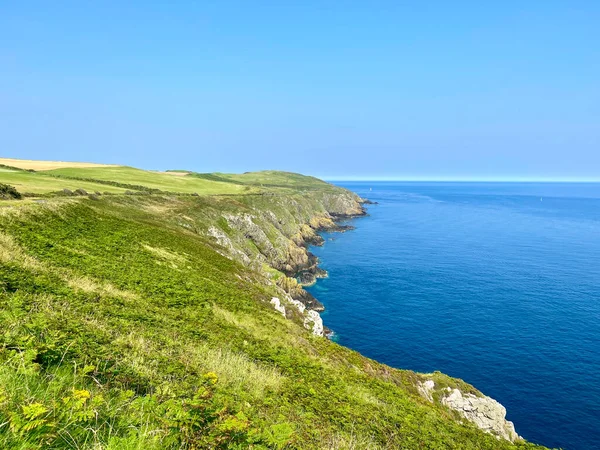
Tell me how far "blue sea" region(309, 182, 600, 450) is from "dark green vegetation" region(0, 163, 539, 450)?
15061 mm

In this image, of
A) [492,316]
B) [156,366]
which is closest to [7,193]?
[156,366]

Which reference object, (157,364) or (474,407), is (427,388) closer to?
(474,407)

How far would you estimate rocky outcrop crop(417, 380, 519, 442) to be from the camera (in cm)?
2508

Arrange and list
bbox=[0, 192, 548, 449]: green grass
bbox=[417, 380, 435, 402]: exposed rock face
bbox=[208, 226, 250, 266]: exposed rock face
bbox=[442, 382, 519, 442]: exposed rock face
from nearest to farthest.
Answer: bbox=[0, 192, 548, 449]: green grass < bbox=[417, 380, 435, 402]: exposed rock face < bbox=[442, 382, 519, 442]: exposed rock face < bbox=[208, 226, 250, 266]: exposed rock face

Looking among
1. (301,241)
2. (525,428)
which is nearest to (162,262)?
(525,428)

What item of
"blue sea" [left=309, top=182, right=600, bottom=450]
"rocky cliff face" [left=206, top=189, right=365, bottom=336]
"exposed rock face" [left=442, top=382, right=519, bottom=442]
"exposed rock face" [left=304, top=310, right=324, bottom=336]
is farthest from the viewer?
"rocky cliff face" [left=206, top=189, right=365, bottom=336]

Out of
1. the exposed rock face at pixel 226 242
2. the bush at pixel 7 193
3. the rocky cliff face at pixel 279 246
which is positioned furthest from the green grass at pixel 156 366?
the exposed rock face at pixel 226 242

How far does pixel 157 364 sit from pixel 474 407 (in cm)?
2679

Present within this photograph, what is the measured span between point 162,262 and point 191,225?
27.2 metres

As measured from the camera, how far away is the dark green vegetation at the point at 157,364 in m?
5.54

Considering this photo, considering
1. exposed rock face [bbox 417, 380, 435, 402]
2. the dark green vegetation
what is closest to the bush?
the dark green vegetation

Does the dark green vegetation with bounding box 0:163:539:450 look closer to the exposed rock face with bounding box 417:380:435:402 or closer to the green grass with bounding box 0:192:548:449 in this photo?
the green grass with bounding box 0:192:548:449

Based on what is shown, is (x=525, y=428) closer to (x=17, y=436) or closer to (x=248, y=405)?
(x=248, y=405)

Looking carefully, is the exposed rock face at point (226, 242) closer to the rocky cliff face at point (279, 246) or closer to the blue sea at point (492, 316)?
the rocky cliff face at point (279, 246)
